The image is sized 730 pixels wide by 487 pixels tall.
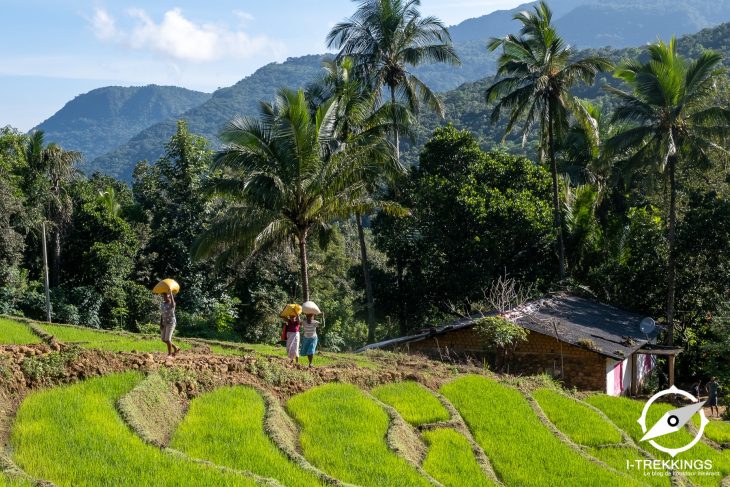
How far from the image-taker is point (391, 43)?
29.1 metres

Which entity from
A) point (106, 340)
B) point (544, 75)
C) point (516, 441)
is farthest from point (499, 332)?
point (544, 75)

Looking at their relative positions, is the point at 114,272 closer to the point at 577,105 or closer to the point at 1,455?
the point at 577,105

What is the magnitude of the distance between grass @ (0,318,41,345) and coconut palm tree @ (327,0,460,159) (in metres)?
15.6

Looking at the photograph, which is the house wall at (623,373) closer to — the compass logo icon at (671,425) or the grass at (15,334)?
the compass logo icon at (671,425)

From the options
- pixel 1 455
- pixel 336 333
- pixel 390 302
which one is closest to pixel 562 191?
pixel 390 302

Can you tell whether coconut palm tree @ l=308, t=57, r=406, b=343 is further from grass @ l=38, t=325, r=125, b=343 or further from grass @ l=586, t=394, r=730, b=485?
grass @ l=586, t=394, r=730, b=485

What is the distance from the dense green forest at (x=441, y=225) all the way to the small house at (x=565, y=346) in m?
3.07

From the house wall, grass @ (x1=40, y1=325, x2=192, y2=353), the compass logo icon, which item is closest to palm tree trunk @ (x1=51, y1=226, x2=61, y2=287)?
grass @ (x1=40, y1=325, x2=192, y2=353)

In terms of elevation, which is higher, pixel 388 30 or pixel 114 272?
pixel 388 30

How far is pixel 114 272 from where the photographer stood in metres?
30.7

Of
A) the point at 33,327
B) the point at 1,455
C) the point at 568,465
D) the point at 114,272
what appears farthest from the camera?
the point at 114,272

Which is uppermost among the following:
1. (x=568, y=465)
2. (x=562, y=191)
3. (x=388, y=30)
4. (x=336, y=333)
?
(x=388, y=30)

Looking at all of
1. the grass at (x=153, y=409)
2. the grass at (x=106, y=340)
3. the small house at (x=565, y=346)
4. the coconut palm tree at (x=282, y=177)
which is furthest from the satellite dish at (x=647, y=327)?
the grass at (x=153, y=409)

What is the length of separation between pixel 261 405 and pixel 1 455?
4.42 meters
